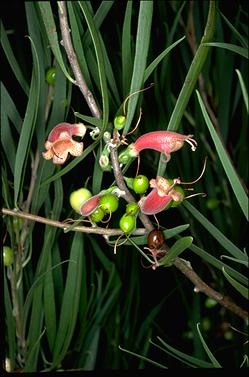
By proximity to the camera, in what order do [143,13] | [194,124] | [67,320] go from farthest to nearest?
[194,124], [67,320], [143,13]

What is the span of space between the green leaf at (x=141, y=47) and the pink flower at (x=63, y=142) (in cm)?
3

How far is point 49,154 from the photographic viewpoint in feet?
1.13

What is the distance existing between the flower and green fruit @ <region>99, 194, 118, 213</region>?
0.02 metres

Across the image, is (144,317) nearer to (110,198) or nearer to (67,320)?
(67,320)

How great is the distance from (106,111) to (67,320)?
0.21 metres

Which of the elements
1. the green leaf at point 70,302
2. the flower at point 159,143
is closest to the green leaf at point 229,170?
the flower at point 159,143

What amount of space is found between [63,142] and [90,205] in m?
0.04

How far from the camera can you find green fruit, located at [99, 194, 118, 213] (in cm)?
35

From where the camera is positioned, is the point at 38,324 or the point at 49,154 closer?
the point at 49,154

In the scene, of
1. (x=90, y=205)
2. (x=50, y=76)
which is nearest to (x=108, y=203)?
(x=90, y=205)

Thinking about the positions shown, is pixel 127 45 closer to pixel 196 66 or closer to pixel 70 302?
pixel 196 66

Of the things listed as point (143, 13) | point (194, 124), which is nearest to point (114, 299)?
point (194, 124)

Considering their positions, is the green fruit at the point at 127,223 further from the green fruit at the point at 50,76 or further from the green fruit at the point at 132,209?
the green fruit at the point at 50,76

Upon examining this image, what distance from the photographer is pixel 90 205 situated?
353mm
